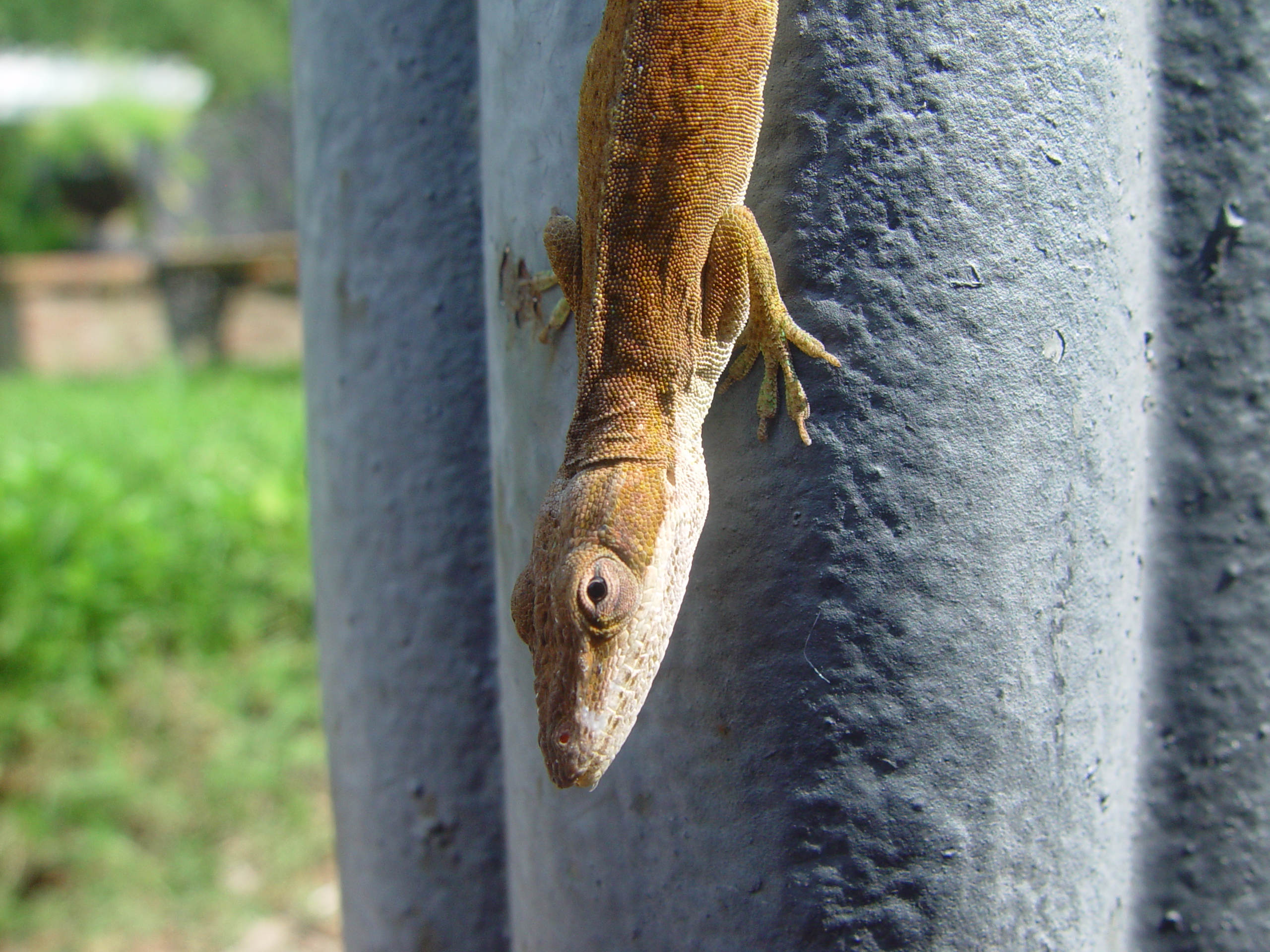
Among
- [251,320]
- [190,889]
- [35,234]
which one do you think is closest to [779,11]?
[190,889]

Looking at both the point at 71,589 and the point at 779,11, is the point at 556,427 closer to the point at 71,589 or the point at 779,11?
the point at 779,11

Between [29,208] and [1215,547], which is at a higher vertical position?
[1215,547]

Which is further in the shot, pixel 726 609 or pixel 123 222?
pixel 123 222

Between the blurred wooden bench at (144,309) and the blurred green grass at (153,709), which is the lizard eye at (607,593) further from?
the blurred wooden bench at (144,309)

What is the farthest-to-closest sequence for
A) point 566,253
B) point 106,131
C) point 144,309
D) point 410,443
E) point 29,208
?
point 29,208
point 106,131
point 144,309
point 410,443
point 566,253

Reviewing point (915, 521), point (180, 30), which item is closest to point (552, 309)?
point (915, 521)

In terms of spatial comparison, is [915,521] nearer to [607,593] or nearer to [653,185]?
[607,593]

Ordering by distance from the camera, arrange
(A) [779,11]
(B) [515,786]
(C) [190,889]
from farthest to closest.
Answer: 1. (C) [190,889]
2. (B) [515,786]
3. (A) [779,11]
